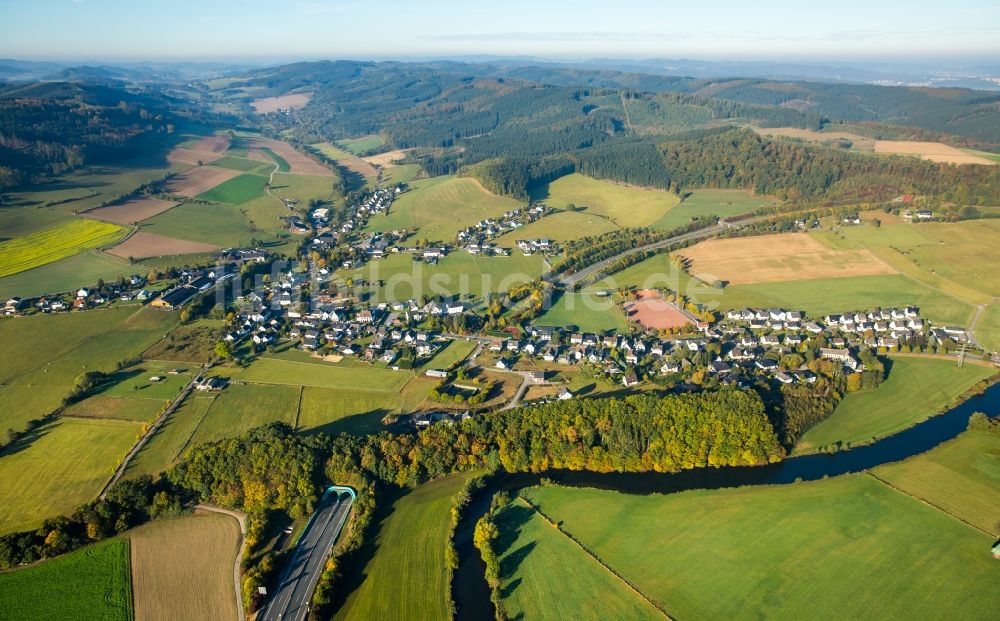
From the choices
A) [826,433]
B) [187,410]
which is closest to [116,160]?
[187,410]

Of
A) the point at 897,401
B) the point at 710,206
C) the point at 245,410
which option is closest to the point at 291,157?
the point at 710,206

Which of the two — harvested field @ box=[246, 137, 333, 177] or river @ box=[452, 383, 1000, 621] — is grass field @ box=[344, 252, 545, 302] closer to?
river @ box=[452, 383, 1000, 621]

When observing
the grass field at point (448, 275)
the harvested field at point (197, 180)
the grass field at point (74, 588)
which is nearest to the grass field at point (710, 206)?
the grass field at point (448, 275)

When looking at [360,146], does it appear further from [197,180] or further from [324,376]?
[324,376]

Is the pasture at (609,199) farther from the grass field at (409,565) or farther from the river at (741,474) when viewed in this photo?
the grass field at (409,565)

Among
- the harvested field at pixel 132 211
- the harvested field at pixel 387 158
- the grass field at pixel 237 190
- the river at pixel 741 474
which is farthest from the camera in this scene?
the harvested field at pixel 387 158

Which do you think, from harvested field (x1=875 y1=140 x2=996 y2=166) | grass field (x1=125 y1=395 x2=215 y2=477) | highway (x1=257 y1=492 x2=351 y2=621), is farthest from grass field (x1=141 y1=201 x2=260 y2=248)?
harvested field (x1=875 y1=140 x2=996 y2=166)
